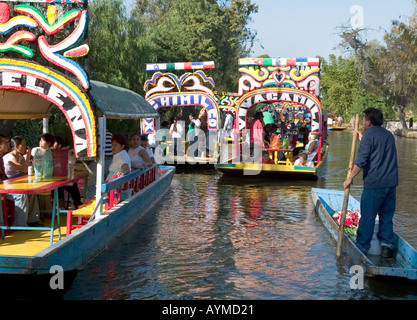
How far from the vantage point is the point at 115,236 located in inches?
356

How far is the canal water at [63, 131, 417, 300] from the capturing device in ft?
22.9

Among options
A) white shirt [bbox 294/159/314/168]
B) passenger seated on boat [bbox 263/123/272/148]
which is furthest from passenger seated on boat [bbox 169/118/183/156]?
white shirt [bbox 294/159/314/168]

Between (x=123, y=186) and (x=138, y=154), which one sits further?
(x=138, y=154)

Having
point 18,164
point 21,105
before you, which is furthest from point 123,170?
point 21,105

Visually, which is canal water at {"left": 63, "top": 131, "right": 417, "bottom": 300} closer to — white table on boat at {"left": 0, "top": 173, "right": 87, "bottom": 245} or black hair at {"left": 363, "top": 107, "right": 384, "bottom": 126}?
white table on boat at {"left": 0, "top": 173, "right": 87, "bottom": 245}

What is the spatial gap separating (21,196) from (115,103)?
2006 millimetres

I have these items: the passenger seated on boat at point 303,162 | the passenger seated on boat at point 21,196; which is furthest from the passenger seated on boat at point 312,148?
the passenger seated on boat at point 21,196

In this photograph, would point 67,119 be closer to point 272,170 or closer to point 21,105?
point 21,105

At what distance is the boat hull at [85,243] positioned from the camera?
6086mm

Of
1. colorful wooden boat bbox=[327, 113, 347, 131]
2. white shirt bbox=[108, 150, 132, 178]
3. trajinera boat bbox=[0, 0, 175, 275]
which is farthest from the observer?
colorful wooden boat bbox=[327, 113, 347, 131]

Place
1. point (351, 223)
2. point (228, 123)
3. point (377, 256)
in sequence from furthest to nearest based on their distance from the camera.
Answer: point (228, 123), point (351, 223), point (377, 256)

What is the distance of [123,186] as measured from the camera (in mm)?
9727

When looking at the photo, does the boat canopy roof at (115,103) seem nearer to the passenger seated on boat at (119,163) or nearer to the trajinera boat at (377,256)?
the passenger seated on boat at (119,163)
